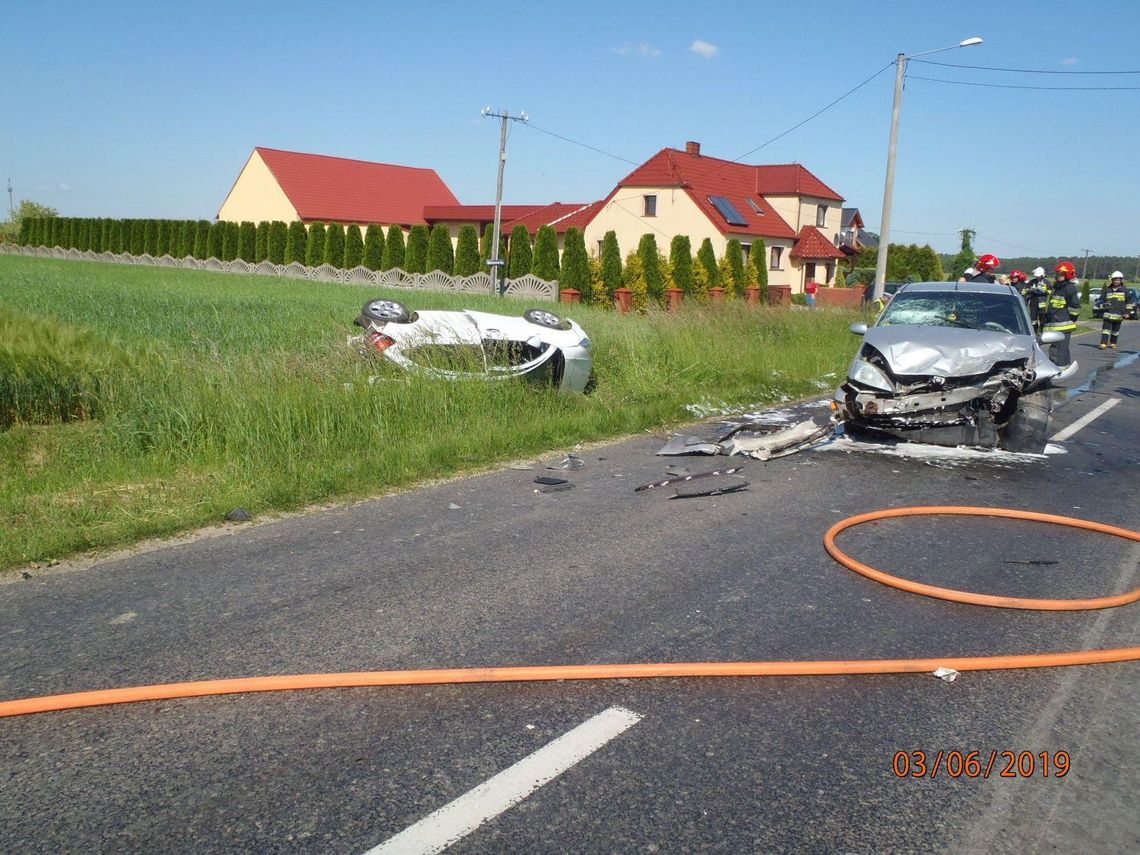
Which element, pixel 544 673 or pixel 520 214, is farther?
pixel 520 214

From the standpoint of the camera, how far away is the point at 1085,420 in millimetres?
11609

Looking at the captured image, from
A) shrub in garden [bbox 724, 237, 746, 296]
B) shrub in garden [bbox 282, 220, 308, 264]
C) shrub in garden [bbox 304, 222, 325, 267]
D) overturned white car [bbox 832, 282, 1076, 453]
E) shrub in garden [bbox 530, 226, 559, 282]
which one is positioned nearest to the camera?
overturned white car [bbox 832, 282, 1076, 453]

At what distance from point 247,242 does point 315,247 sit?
7255 mm

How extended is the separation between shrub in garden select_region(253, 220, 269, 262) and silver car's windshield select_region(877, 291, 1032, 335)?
46167 millimetres

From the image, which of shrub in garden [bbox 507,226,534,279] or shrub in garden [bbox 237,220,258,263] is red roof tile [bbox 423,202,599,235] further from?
shrub in garden [bbox 507,226,534,279]

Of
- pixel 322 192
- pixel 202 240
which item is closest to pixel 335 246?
pixel 202 240

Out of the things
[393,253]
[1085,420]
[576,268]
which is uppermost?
[393,253]

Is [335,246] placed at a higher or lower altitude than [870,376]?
higher

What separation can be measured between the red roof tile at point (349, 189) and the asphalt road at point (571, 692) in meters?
56.4

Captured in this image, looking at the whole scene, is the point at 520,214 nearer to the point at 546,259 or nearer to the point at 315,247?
the point at 315,247

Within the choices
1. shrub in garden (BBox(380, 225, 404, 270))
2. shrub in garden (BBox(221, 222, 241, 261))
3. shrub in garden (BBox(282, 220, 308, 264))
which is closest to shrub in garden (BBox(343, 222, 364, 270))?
shrub in garden (BBox(380, 225, 404, 270))

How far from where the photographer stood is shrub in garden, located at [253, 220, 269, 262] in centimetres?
5073

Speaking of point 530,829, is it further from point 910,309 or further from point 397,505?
point 910,309

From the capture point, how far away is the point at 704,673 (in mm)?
3750
